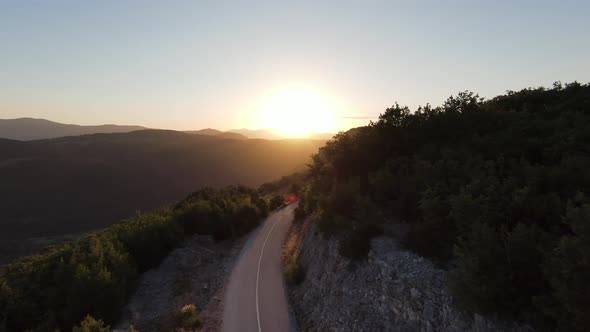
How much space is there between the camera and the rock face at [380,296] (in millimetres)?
10430

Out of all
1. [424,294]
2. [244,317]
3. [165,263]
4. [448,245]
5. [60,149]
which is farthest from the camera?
[60,149]

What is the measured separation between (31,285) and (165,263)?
8.65 m

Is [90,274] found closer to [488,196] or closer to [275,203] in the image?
[488,196]

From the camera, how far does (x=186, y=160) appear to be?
124 m

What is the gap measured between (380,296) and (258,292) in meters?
9.79

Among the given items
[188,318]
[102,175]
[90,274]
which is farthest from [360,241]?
[102,175]

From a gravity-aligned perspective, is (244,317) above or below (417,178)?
below

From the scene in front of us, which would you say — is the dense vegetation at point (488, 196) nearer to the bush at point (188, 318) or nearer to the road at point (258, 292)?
the road at point (258, 292)

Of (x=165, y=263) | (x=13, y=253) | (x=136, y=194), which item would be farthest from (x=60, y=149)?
(x=165, y=263)

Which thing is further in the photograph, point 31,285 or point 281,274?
point 281,274

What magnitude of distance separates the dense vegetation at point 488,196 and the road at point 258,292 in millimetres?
4920

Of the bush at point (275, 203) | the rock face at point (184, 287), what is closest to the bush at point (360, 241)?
the rock face at point (184, 287)

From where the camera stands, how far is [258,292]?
20781mm

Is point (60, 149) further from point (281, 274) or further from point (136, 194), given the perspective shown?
point (281, 274)
